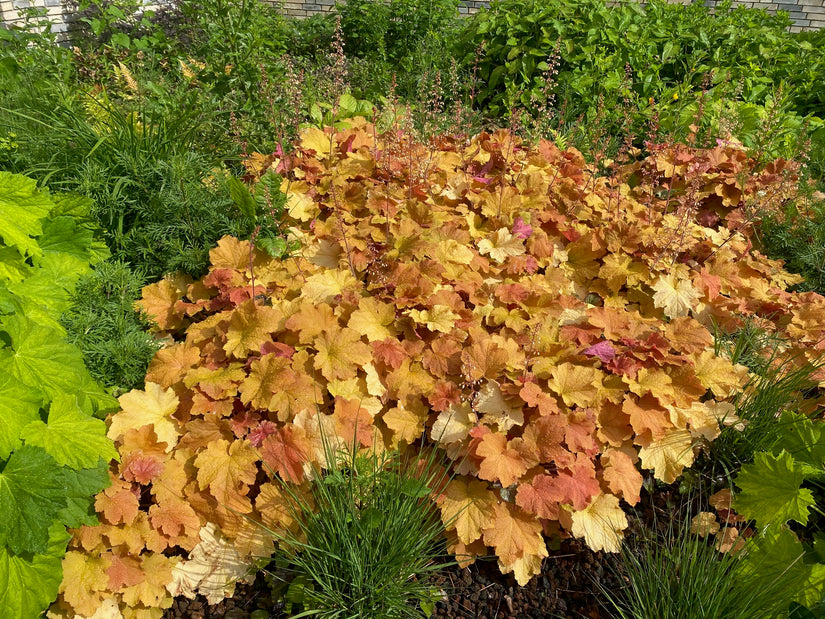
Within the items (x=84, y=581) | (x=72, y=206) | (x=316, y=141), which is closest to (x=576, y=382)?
(x=84, y=581)

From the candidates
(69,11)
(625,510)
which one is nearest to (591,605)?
(625,510)

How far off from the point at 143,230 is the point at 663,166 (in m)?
3.10

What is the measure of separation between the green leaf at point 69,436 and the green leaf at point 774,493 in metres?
2.03

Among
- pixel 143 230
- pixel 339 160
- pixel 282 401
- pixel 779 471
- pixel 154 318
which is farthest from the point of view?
pixel 339 160

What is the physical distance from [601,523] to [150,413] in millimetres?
1749

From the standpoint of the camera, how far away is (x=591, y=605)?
6.35 feet

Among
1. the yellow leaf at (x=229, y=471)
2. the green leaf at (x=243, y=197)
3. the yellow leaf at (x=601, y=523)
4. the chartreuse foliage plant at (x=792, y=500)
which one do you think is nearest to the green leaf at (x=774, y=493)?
the chartreuse foliage plant at (x=792, y=500)

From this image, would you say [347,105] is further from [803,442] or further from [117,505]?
[803,442]

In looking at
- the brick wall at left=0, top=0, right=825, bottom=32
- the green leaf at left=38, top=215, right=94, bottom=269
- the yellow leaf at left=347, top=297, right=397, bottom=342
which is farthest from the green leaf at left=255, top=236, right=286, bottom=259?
the brick wall at left=0, top=0, right=825, bottom=32

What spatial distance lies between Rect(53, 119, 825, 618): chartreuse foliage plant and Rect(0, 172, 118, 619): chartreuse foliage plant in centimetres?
16

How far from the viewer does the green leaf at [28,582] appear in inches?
62.4

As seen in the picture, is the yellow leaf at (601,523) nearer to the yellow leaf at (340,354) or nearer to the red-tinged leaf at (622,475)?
the red-tinged leaf at (622,475)

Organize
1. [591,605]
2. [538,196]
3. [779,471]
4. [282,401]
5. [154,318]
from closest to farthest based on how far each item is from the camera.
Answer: [779,471] → [591,605] → [282,401] → [154,318] → [538,196]

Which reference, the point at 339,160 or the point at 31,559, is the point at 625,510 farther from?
the point at 339,160
